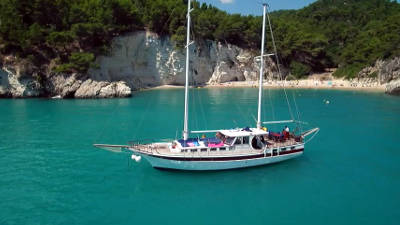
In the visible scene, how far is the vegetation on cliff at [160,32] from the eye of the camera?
57344 millimetres

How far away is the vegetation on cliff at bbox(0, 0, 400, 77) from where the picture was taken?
2258 inches

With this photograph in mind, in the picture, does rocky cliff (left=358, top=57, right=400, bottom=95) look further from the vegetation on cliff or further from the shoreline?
the shoreline

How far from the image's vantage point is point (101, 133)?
3141 cm

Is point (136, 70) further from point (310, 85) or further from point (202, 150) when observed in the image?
point (202, 150)

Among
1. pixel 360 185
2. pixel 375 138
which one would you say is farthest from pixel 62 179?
pixel 375 138

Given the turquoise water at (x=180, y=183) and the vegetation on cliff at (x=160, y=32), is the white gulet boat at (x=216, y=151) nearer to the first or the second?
the turquoise water at (x=180, y=183)

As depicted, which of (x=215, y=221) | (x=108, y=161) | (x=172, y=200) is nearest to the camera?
(x=215, y=221)

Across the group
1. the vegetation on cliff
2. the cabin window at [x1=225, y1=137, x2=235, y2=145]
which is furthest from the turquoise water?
the vegetation on cliff

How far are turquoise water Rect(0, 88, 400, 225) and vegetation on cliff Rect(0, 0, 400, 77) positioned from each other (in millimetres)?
28527

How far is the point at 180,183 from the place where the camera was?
1909 centimetres

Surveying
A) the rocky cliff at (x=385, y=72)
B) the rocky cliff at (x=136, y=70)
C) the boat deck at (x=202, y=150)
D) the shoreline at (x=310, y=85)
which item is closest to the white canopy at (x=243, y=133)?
the boat deck at (x=202, y=150)

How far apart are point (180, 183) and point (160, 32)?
63.6 metres

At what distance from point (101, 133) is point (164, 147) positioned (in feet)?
41.3

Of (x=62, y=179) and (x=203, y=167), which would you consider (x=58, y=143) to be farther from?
(x=203, y=167)
